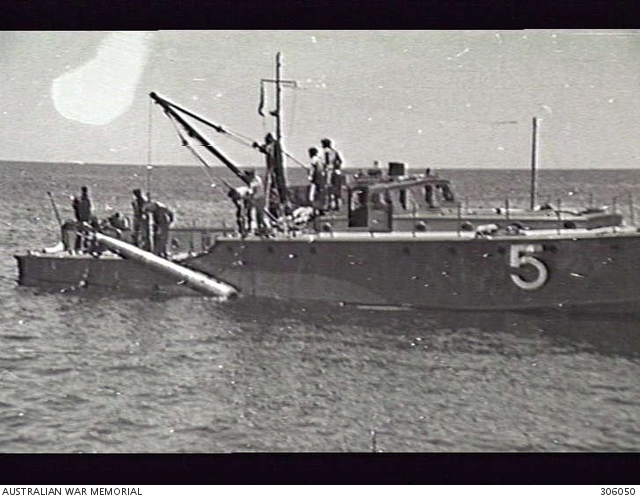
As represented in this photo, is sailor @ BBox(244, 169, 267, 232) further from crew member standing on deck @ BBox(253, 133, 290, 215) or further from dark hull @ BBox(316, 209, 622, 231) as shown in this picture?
dark hull @ BBox(316, 209, 622, 231)

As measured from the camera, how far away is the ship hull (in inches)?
474

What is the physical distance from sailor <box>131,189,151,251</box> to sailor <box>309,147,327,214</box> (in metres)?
2.26

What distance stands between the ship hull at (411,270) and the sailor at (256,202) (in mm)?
276

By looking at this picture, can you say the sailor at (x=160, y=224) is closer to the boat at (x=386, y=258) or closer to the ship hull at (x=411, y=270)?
the boat at (x=386, y=258)

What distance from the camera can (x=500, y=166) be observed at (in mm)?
11180

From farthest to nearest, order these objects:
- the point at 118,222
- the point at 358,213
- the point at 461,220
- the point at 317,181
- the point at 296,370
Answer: the point at 461,220 → the point at 118,222 → the point at 358,213 → the point at 317,181 → the point at 296,370

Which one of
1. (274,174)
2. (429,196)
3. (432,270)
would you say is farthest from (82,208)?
(429,196)

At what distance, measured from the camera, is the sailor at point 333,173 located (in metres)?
11.3

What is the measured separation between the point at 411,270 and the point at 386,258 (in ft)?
1.21

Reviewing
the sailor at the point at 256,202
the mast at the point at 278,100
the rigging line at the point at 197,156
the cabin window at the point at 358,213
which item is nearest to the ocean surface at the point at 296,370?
the rigging line at the point at 197,156

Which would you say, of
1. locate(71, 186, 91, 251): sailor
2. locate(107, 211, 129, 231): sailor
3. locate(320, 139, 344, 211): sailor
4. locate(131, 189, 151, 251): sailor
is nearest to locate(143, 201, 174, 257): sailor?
locate(131, 189, 151, 251): sailor

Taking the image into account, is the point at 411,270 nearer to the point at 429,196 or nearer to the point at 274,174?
the point at 429,196

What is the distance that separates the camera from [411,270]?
1267cm
